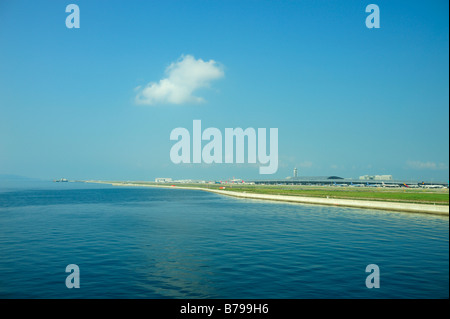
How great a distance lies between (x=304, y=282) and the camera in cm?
1784

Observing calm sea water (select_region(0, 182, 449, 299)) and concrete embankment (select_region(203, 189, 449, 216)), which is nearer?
calm sea water (select_region(0, 182, 449, 299))

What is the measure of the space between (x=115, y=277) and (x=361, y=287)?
14536 mm

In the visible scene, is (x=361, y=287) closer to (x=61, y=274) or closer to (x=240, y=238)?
(x=240, y=238)

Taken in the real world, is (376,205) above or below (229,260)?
below

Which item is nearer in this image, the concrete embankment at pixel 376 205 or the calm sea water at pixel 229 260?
the calm sea water at pixel 229 260

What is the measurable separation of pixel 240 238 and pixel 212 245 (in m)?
4.41

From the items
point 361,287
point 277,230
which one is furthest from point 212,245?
point 361,287

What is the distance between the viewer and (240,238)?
32.3 meters

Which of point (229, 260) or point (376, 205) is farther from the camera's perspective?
point (376, 205)
